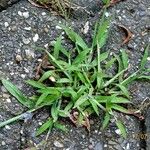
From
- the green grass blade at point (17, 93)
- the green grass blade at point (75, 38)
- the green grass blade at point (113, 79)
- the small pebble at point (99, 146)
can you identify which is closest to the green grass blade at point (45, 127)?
the green grass blade at point (17, 93)

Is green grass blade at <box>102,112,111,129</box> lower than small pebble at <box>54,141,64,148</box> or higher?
lower

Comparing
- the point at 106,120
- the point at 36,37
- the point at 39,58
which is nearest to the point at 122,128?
the point at 106,120

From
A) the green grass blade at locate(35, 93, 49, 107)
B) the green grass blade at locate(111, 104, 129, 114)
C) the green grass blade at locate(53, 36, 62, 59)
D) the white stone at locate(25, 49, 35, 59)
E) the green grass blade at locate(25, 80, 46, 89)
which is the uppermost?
the white stone at locate(25, 49, 35, 59)

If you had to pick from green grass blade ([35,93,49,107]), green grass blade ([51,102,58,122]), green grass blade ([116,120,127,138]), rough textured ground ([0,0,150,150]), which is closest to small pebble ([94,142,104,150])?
rough textured ground ([0,0,150,150])

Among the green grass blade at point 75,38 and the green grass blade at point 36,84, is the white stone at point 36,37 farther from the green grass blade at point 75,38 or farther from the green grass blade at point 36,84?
the green grass blade at point 36,84

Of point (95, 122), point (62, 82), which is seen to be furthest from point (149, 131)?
point (62, 82)

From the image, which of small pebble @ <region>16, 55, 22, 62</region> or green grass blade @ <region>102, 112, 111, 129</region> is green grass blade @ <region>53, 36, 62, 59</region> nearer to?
small pebble @ <region>16, 55, 22, 62</region>

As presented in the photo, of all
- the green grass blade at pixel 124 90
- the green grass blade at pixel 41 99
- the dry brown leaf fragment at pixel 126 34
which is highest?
the green grass blade at pixel 41 99

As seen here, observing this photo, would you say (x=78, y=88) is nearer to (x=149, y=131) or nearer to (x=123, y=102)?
(x=123, y=102)
